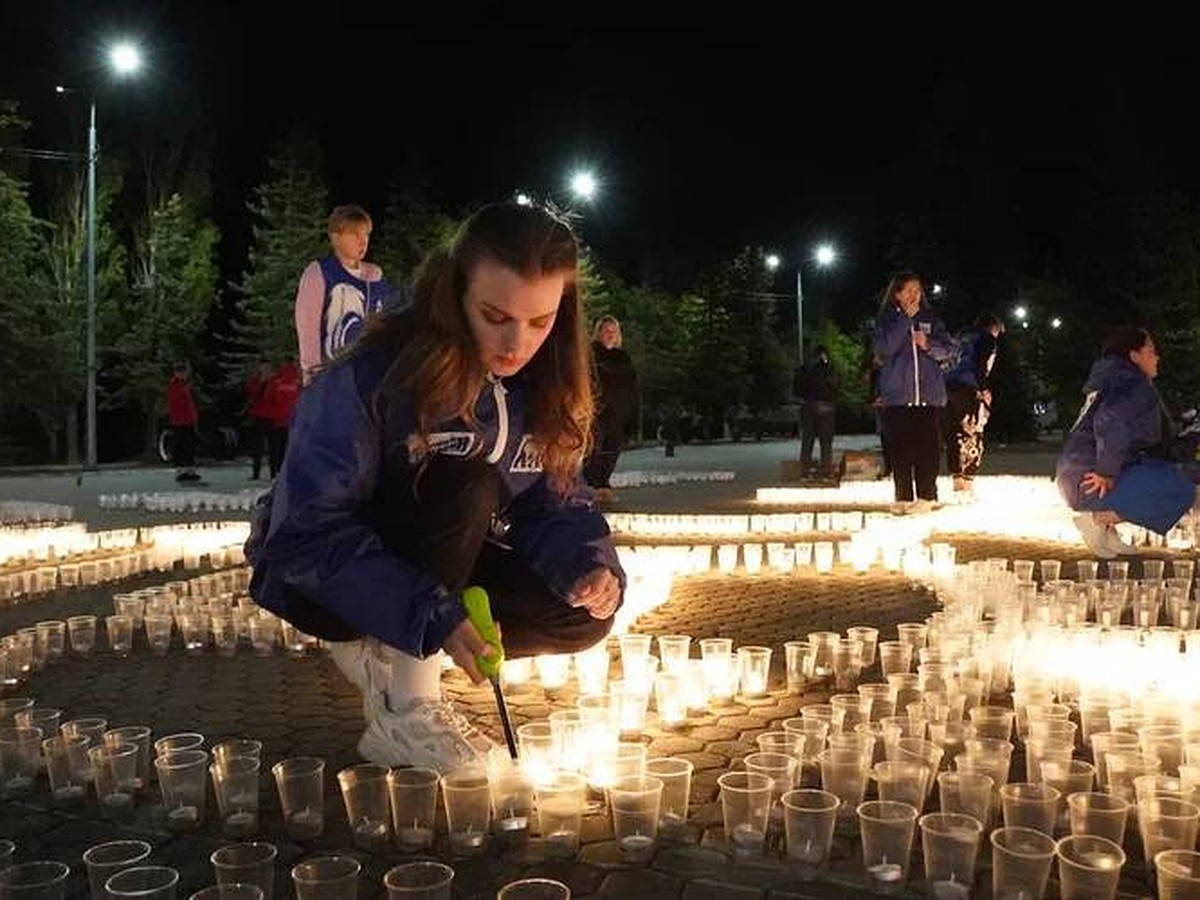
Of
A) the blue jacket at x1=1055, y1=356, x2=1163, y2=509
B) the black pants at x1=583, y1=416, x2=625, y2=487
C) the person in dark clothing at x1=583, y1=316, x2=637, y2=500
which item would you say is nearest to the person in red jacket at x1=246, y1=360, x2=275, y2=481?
the black pants at x1=583, y1=416, x2=625, y2=487

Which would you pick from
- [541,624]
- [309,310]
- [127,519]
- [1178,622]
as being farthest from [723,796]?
[127,519]

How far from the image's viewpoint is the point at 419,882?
242 centimetres

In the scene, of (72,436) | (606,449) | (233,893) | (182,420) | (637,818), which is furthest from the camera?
(72,436)

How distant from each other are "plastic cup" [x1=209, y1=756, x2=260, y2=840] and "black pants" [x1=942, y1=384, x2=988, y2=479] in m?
10.9

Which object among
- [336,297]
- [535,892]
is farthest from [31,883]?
[336,297]

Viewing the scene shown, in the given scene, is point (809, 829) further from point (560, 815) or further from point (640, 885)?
point (560, 815)

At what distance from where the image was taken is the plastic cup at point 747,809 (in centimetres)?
300

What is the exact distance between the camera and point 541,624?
3736 millimetres

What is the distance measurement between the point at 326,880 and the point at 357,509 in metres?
1.18

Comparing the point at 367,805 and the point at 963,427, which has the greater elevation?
the point at 963,427

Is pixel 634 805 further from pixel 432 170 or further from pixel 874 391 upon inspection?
pixel 432 170

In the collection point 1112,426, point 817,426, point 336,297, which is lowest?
point 1112,426

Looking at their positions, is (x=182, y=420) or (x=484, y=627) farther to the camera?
(x=182, y=420)

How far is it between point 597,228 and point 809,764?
40.8 meters
